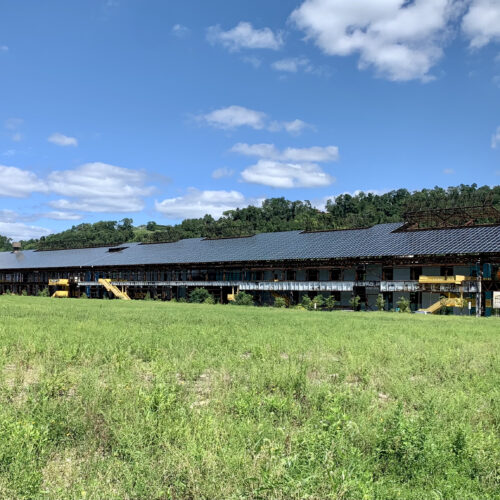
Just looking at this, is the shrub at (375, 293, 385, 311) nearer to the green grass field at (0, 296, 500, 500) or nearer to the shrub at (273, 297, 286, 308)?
the shrub at (273, 297, 286, 308)

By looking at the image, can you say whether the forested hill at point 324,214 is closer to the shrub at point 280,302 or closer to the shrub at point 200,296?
the shrub at point 200,296

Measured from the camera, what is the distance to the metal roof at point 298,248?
40188 mm

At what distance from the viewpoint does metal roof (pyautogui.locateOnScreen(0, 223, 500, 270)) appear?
4019 cm

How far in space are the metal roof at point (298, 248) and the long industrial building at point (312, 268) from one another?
0.36 ft

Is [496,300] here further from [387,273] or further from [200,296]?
[200,296]

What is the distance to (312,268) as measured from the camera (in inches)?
1905

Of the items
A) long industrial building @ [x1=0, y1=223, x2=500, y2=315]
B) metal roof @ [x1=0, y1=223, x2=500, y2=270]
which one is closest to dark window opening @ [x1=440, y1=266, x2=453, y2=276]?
long industrial building @ [x1=0, y1=223, x2=500, y2=315]

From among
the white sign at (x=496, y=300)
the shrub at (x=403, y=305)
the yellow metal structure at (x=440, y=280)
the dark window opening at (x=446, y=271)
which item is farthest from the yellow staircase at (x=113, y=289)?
the white sign at (x=496, y=300)

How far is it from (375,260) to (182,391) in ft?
120

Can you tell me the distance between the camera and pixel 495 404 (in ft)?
25.3

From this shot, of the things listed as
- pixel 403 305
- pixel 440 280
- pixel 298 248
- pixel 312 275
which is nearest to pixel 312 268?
pixel 312 275

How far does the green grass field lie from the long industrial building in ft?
92.1

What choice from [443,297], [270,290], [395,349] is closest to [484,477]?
[395,349]

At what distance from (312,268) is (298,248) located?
3487 mm
